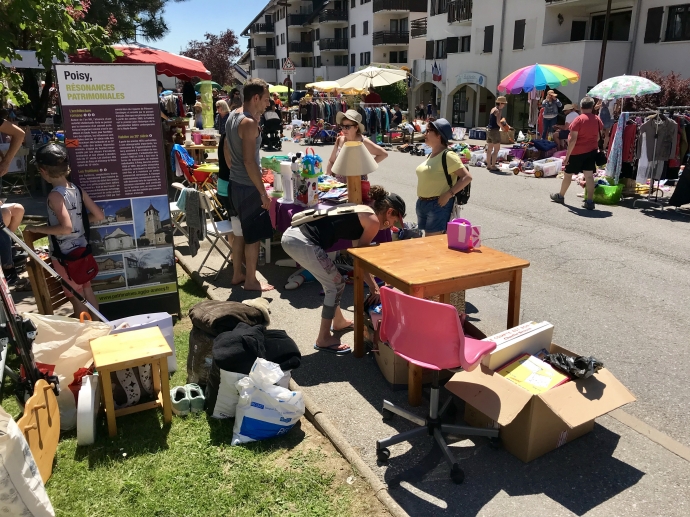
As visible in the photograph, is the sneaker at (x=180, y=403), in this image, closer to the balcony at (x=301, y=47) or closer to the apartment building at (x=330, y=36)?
the apartment building at (x=330, y=36)

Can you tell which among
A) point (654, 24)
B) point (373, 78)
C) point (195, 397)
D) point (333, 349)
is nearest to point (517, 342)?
point (333, 349)

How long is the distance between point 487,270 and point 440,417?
3.44ft

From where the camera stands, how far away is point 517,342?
135 inches

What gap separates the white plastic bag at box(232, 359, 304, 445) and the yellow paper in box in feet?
4.28

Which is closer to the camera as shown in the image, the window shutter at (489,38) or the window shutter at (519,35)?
the window shutter at (519,35)

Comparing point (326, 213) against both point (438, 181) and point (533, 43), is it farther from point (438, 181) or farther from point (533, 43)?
point (533, 43)

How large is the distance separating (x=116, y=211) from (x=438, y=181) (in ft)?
9.76

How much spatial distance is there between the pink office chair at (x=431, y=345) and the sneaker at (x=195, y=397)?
4.14 feet

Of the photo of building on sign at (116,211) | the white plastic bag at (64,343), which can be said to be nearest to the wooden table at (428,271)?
the white plastic bag at (64,343)

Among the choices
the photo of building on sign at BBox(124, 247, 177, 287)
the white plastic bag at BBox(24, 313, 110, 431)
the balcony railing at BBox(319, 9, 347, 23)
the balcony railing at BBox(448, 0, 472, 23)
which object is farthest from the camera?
the balcony railing at BBox(319, 9, 347, 23)

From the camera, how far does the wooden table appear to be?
359 centimetres

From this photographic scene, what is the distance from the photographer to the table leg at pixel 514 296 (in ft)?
12.9

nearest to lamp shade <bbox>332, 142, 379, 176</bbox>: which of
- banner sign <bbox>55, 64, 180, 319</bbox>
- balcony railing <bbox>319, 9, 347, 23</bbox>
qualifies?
banner sign <bbox>55, 64, 180, 319</bbox>

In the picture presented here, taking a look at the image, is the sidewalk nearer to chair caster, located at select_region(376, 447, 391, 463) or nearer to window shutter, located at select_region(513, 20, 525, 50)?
chair caster, located at select_region(376, 447, 391, 463)
